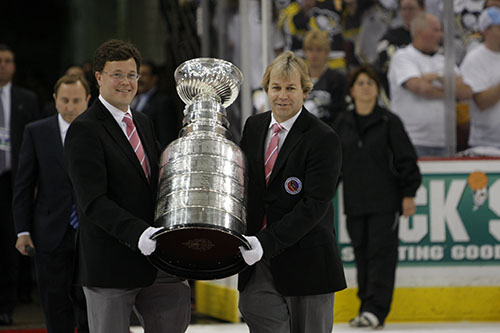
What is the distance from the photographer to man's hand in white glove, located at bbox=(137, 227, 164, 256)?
3.28m

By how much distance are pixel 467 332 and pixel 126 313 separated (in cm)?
319

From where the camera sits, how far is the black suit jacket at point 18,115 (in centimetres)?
666

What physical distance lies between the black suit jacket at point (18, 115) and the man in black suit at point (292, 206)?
336 cm

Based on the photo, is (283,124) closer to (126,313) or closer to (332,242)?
(332,242)

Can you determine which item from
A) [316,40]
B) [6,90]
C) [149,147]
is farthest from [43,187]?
[316,40]

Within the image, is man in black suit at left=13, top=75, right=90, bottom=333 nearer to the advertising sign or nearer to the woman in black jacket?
the woman in black jacket

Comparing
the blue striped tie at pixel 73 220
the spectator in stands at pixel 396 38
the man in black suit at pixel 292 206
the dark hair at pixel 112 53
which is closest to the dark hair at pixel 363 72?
the spectator in stands at pixel 396 38

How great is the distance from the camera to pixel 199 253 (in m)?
3.47

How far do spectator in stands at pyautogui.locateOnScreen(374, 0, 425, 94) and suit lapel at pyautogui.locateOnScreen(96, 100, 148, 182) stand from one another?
138 inches

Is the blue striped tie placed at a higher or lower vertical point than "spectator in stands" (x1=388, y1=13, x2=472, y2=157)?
lower

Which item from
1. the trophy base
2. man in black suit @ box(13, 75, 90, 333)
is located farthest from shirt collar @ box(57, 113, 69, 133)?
the trophy base

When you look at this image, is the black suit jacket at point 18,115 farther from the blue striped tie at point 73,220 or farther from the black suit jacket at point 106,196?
the black suit jacket at point 106,196

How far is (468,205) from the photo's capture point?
21.2 ft

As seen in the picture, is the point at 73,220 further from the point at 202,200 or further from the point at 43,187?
the point at 202,200
